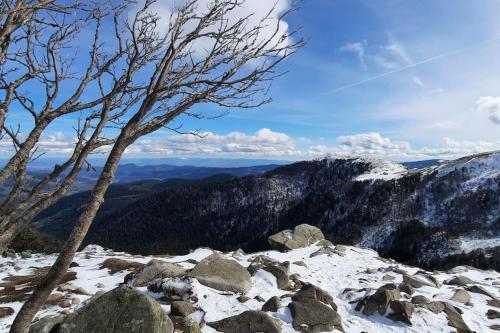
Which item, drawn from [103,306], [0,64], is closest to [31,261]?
[103,306]

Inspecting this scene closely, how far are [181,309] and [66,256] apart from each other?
10.6 meters

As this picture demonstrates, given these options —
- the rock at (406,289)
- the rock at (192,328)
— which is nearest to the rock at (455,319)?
the rock at (406,289)

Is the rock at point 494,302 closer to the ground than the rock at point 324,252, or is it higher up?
higher up

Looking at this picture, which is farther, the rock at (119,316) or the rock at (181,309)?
the rock at (181,309)

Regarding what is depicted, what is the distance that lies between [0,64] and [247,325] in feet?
38.6

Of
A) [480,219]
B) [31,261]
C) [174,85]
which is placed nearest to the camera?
[174,85]

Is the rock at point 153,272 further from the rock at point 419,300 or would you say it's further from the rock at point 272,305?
the rock at point 419,300

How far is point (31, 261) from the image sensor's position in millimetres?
36719

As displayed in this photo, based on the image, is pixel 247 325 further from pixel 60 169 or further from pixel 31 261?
pixel 31 261

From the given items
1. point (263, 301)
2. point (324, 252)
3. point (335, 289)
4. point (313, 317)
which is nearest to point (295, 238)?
point (324, 252)

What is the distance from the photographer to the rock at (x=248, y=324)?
47.6ft

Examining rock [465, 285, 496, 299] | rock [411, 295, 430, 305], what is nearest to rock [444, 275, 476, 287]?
rock [465, 285, 496, 299]

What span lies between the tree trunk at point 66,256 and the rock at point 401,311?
50.0 feet

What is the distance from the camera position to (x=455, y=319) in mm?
17219
